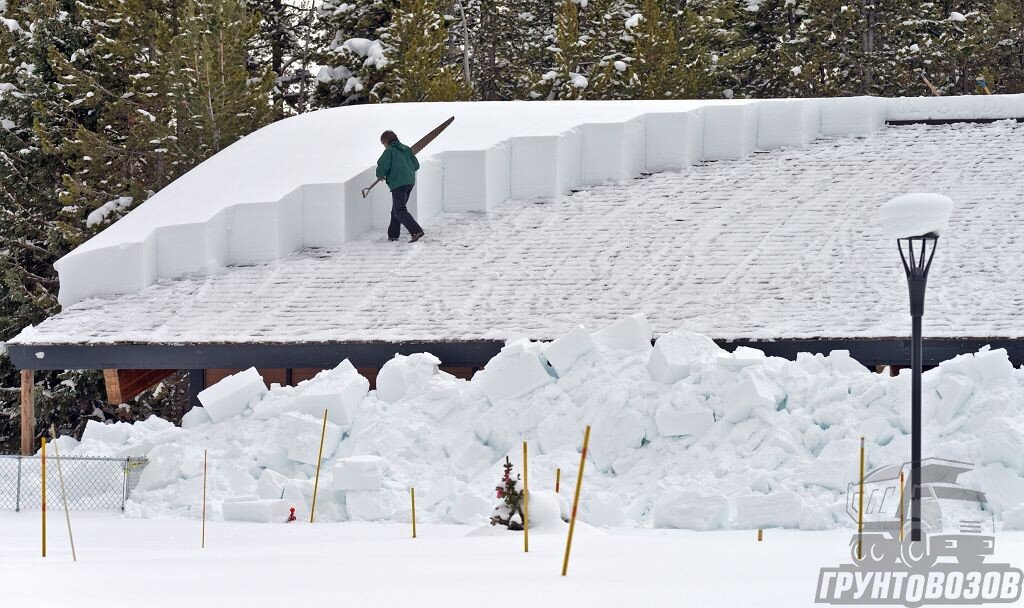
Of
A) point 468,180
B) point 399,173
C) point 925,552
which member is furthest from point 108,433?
point 925,552

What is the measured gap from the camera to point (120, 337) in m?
13.2

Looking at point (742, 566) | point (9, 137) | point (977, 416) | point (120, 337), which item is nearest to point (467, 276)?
point (120, 337)

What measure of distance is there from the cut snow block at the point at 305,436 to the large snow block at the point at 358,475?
756 millimetres

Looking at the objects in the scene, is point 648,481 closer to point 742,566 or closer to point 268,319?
point 742,566

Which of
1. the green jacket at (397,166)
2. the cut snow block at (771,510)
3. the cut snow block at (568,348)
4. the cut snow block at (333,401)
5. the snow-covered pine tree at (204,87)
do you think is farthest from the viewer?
the snow-covered pine tree at (204,87)

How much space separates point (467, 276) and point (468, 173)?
114 inches

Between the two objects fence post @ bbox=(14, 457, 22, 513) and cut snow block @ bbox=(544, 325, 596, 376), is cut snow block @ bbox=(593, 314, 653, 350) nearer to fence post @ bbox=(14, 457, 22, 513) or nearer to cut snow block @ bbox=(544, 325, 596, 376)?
cut snow block @ bbox=(544, 325, 596, 376)

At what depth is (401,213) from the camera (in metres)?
15.4

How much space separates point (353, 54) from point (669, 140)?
43.9 feet

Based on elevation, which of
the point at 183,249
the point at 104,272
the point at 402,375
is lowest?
the point at 402,375

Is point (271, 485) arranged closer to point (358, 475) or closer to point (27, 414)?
point (358, 475)

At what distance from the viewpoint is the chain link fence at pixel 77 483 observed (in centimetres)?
1083

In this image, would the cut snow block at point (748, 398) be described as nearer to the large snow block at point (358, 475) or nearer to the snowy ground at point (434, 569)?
the snowy ground at point (434, 569)

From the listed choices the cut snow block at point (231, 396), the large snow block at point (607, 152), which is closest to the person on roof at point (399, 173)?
the large snow block at point (607, 152)
